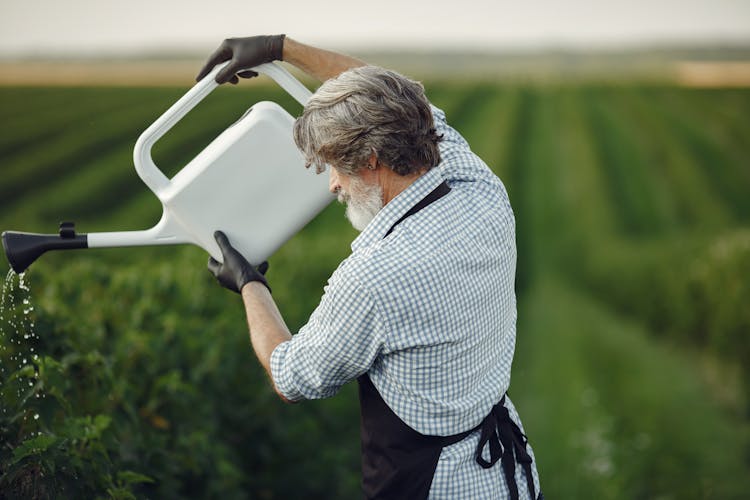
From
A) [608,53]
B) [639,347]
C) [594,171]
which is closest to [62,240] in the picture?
[639,347]

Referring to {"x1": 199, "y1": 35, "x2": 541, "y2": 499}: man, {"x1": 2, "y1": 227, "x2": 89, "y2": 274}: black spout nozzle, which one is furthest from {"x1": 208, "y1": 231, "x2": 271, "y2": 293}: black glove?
{"x1": 2, "y1": 227, "x2": 89, "y2": 274}: black spout nozzle

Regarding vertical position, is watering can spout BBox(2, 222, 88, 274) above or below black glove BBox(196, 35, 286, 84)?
below

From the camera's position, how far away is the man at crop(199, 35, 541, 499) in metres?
1.70

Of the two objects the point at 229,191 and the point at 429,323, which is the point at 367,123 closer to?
the point at 429,323

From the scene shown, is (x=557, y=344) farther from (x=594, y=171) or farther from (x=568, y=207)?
(x=594, y=171)

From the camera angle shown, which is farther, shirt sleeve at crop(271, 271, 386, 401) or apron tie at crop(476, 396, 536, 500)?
apron tie at crop(476, 396, 536, 500)

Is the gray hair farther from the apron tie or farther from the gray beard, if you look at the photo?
the apron tie

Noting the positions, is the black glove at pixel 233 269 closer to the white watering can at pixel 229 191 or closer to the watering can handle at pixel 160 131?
the white watering can at pixel 229 191

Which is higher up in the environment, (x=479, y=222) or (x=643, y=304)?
(x=479, y=222)

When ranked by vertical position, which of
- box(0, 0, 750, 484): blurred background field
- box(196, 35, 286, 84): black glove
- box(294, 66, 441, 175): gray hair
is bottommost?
box(0, 0, 750, 484): blurred background field

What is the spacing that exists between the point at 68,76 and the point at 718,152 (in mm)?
21554

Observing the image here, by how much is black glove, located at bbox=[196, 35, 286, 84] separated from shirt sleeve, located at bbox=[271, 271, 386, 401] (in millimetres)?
739

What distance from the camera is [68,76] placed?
2900 cm

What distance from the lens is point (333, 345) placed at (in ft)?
5.62
